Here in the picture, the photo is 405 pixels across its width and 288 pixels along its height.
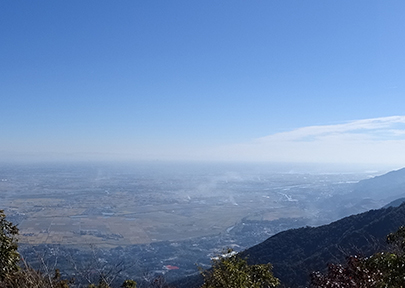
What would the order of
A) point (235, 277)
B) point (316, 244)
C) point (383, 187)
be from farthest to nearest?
point (383, 187)
point (316, 244)
point (235, 277)

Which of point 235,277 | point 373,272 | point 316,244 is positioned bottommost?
point 316,244

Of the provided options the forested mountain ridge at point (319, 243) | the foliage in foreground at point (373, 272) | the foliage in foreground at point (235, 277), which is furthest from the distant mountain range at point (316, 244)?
the foliage in foreground at point (373, 272)

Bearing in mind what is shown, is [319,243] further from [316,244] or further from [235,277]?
[235,277]

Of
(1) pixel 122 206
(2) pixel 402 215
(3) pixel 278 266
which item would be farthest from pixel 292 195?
(3) pixel 278 266

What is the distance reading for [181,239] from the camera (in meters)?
45.1

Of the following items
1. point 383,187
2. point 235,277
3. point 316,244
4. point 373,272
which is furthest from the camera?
point 383,187

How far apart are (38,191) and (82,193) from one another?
498 inches

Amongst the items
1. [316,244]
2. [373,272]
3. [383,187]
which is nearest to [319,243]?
[316,244]

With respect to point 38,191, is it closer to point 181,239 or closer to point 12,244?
point 181,239

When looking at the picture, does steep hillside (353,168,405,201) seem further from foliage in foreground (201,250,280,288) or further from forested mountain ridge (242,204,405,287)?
foliage in foreground (201,250,280,288)

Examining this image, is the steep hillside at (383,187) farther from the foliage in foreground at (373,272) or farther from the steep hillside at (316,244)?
the foliage in foreground at (373,272)

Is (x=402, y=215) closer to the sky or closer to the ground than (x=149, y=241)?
closer to the sky

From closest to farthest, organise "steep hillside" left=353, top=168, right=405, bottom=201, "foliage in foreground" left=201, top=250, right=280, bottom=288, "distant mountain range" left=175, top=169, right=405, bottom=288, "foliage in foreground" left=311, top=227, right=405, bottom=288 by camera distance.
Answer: "foliage in foreground" left=311, top=227, right=405, bottom=288
"foliage in foreground" left=201, top=250, right=280, bottom=288
"distant mountain range" left=175, top=169, right=405, bottom=288
"steep hillside" left=353, top=168, right=405, bottom=201

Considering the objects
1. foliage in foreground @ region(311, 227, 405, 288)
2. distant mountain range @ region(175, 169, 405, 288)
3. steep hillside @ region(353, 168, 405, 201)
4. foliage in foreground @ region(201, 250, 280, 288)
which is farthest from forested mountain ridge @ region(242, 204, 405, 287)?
steep hillside @ region(353, 168, 405, 201)
